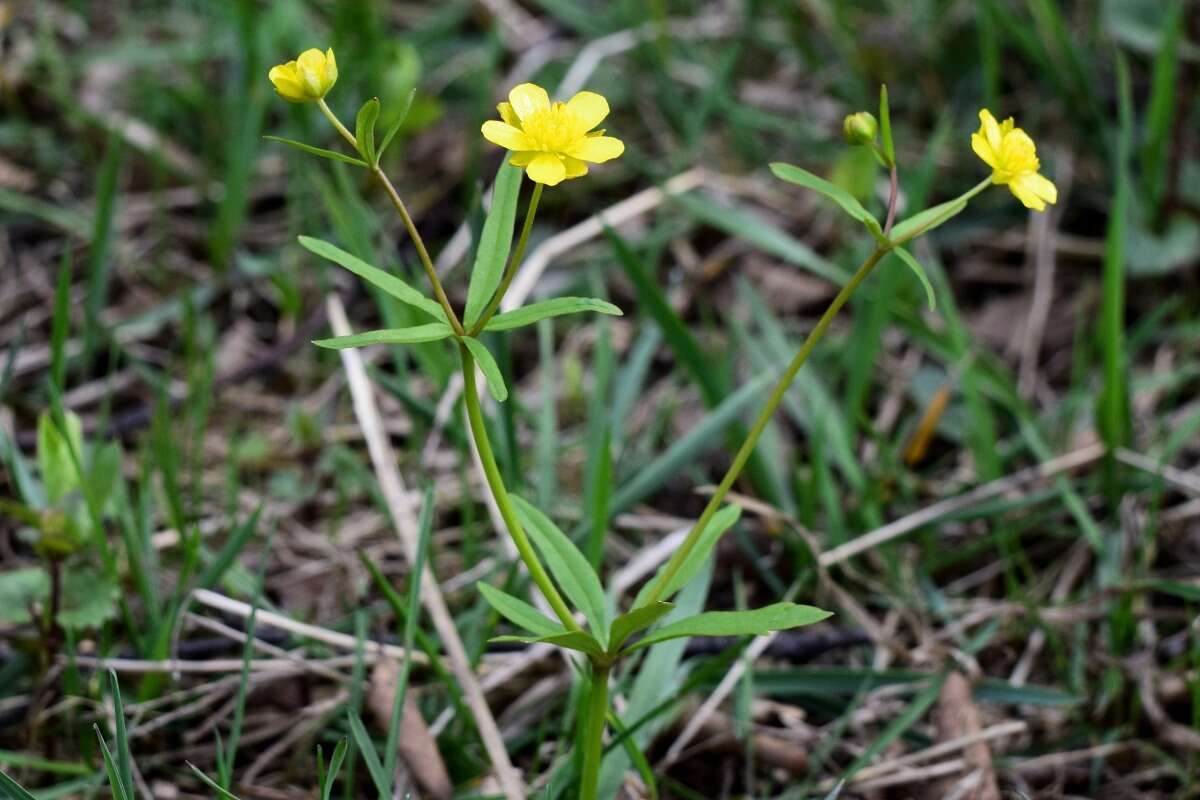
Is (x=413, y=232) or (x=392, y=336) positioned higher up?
(x=413, y=232)

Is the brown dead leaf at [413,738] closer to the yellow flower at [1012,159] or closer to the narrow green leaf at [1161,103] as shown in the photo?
the yellow flower at [1012,159]

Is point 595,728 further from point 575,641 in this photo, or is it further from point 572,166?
point 572,166

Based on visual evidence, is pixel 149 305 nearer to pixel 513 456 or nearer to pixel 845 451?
pixel 513 456

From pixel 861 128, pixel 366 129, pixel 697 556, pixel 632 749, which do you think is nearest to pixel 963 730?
pixel 632 749

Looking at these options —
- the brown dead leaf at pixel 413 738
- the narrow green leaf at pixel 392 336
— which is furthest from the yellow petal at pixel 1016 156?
the brown dead leaf at pixel 413 738

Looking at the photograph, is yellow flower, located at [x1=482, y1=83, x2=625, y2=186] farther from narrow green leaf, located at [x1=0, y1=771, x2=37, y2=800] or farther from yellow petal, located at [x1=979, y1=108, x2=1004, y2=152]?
narrow green leaf, located at [x1=0, y1=771, x2=37, y2=800]

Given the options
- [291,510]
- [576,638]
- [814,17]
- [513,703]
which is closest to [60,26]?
[291,510]
